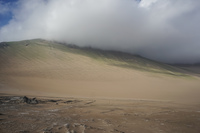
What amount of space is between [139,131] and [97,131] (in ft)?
5.68

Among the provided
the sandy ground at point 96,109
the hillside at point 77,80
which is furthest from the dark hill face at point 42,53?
the sandy ground at point 96,109

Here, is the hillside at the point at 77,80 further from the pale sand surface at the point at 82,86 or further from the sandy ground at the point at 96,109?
the sandy ground at the point at 96,109

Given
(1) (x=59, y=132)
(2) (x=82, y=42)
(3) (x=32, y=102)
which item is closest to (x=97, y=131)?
(1) (x=59, y=132)

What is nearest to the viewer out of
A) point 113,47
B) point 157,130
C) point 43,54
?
point 157,130

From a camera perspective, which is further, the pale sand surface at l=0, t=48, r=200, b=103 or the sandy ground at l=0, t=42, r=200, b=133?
the pale sand surface at l=0, t=48, r=200, b=103

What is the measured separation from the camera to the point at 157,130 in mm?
5070

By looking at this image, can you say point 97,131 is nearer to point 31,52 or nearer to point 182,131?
point 182,131

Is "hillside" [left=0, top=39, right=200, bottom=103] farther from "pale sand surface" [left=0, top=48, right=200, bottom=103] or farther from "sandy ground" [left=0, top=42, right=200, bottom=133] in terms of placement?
"sandy ground" [left=0, top=42, right=200, bottom=133]

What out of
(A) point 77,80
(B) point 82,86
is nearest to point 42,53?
(A) point 77,80

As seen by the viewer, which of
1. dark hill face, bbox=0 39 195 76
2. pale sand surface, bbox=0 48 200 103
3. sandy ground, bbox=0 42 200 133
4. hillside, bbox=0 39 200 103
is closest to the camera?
sandy ground, bbox=0 42 200 133

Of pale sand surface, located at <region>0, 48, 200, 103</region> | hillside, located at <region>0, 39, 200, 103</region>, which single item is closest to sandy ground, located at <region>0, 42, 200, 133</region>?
pale sand surface, located at <region>0, 48, 200, 103</region>

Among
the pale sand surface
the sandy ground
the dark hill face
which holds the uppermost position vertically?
the dark hill face

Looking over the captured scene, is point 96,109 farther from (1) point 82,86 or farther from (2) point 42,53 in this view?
(2) point 42,53

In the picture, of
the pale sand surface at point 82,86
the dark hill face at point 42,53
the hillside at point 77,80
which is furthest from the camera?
the dark hill face at point 42,53
